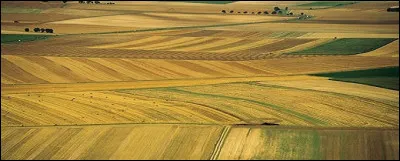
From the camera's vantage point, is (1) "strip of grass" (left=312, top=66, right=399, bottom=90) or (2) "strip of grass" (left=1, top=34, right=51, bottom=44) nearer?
(1) "strip of grass" (left=312, top=66, right=399, bottom=90)

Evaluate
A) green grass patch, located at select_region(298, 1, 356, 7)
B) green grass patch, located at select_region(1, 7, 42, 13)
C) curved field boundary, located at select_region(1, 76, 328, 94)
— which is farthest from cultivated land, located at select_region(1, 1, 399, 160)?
green grass patch, located at select_region(298, 1, 356, 7)

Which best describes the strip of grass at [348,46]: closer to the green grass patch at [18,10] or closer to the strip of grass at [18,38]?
the strip of grass at [18,38]

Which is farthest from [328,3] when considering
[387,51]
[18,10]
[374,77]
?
[374,77]

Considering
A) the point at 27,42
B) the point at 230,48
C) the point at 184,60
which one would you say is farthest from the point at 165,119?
the point at 27,42

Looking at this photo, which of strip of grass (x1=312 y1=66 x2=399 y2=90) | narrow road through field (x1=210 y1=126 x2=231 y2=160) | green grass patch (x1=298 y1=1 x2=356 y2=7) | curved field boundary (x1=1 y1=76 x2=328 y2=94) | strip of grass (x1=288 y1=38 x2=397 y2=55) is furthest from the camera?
green grass patch (x1=298 y1=1 x2=356 y2=7)

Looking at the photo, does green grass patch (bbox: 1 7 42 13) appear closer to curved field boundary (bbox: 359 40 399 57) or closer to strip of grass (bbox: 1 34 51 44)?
strip of grass (bbox: 1 34 51 44)

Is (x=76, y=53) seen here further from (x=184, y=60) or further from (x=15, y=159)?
(x=15, y=159)
